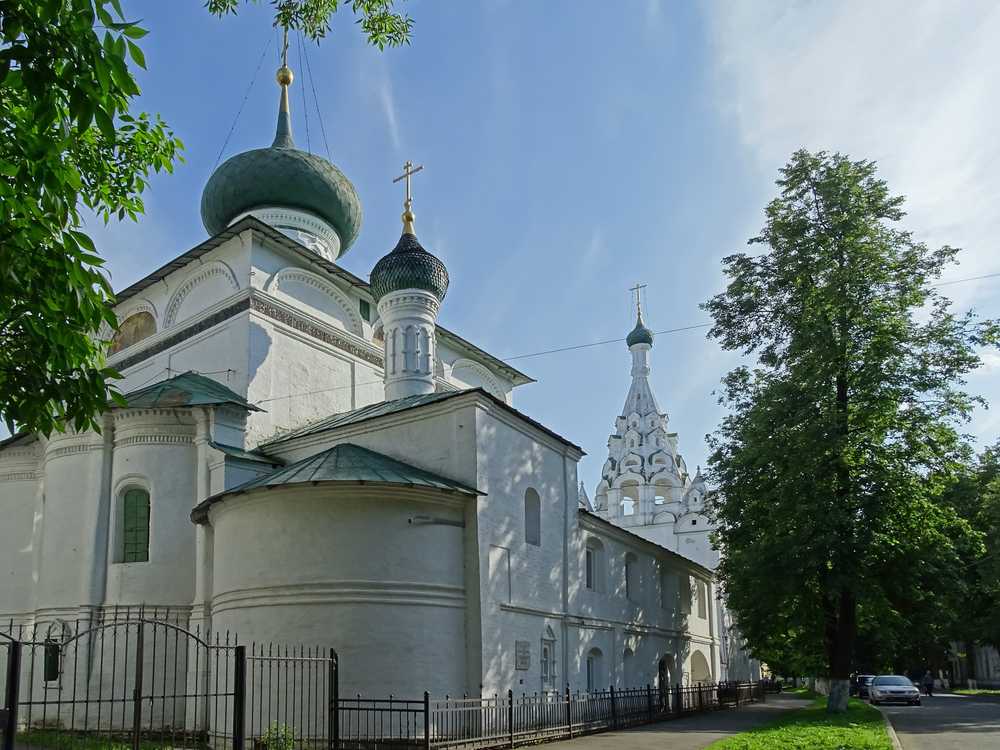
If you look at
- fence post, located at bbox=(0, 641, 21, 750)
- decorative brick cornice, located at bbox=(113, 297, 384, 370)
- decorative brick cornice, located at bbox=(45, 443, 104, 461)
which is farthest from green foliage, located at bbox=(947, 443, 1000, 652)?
fence post, located at bbox=(0, 641, 21, 750)

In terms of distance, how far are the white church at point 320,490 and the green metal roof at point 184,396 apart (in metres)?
0.06

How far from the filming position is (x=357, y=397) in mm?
20641

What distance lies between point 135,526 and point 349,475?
5068 millimetres

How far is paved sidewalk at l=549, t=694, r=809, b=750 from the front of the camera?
46.1 ft

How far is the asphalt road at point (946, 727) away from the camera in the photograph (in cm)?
1340

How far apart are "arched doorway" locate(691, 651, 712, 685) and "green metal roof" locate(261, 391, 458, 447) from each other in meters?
13.6

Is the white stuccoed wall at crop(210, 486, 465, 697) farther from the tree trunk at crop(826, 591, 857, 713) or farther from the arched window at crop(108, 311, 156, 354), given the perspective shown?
the arched window at crop(108, 311, 156, 354)

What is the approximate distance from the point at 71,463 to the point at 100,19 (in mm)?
13977

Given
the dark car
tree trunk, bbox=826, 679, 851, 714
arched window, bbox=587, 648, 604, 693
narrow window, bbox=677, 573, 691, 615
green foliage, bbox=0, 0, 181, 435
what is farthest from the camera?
the dark car

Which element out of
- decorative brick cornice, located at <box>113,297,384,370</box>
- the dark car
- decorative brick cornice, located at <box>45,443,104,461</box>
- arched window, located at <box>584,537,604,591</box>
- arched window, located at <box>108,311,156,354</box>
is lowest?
the dark car

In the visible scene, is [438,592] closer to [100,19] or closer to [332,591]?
[332,591]

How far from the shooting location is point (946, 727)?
54.4 ft

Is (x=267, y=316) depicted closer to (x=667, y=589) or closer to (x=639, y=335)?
(x=667, y=589)

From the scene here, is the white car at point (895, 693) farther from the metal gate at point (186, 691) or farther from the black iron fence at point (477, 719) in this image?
the metal gate at point (186, 691)
